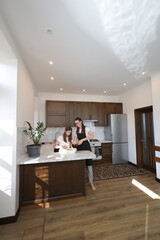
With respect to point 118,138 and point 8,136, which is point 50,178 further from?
point 118,138

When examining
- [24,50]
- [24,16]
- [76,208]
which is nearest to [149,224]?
[76,208]

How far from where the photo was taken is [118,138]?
14.4 feet

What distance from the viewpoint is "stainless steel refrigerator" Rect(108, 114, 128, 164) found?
437cm

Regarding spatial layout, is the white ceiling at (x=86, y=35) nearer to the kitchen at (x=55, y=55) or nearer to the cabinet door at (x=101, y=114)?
the kitchen at (x=55, y=55)

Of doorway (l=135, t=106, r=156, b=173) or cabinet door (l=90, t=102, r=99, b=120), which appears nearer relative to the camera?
doorway (l=135, t=106, r=156, b=173)

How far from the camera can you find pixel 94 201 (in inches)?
86.4

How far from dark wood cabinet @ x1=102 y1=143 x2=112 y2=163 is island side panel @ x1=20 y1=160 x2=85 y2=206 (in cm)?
230

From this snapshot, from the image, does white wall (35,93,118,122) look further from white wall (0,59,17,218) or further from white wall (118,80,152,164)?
white wall (0,59,17,218)

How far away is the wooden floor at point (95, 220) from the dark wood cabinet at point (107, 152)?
1.89 meters

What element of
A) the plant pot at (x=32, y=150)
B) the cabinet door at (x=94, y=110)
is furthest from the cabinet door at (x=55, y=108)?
the plant pot at (x=32, y=150)

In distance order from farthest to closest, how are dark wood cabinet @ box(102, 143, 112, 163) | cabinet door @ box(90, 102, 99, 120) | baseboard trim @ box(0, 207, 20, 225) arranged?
cabinet door @ box(90, 102, 99, 120), dark wood cabinet @ box(102, 143, 112, 163), baseboard trim @ box(0, 207, 20, 225)

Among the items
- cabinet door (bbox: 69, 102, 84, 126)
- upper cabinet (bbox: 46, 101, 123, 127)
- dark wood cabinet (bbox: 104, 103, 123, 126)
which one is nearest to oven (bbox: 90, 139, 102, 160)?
upper cabinet (bbox: 46, 101, 123, 127)

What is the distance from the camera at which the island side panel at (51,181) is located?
1978 mm

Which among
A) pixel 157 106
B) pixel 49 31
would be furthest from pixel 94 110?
pixel 49 31
